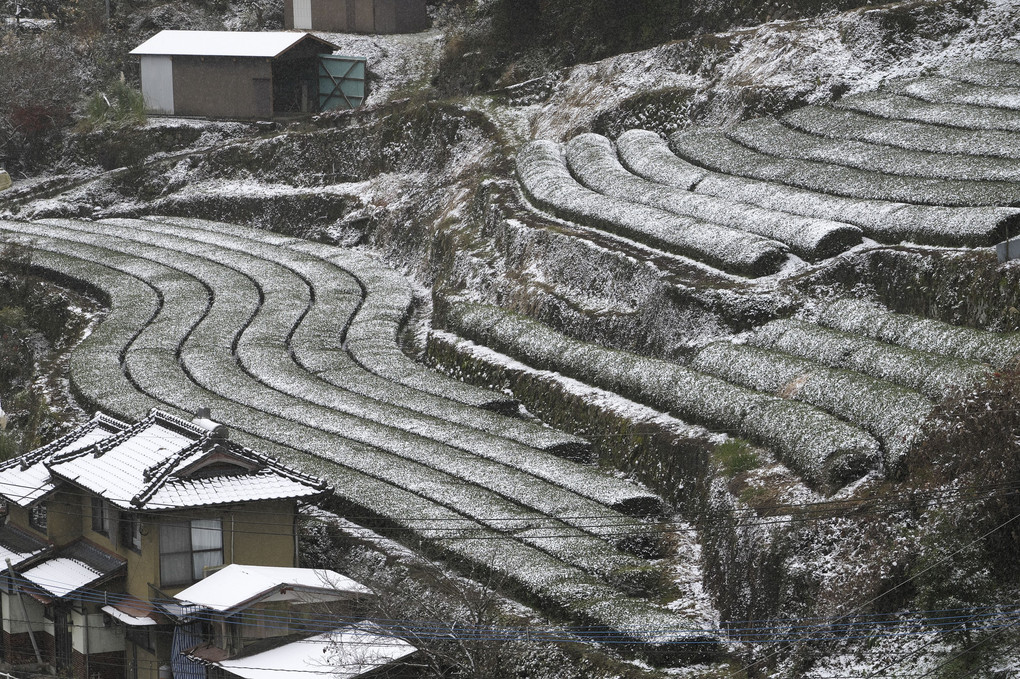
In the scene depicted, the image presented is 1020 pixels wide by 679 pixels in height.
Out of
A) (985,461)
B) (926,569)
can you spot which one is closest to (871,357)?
(985,461)

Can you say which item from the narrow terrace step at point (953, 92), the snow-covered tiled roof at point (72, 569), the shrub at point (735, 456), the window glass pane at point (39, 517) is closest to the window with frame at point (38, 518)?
the window glass pane at point (39, 517)

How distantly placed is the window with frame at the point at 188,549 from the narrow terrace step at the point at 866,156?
27.8m

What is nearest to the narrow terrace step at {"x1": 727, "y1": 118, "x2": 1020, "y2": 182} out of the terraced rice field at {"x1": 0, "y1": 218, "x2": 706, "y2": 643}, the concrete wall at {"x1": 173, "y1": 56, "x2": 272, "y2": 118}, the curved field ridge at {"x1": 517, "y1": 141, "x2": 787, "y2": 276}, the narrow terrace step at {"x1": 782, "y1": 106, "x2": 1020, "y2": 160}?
the narrow terrace step at {"x1": 782, "y1": 106, "x2": 1020, "y2": 160}

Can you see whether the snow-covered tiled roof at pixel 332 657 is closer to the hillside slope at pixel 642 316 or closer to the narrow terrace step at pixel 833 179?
the hillside slope at pixel 642 316

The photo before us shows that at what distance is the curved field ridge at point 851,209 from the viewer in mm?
36812

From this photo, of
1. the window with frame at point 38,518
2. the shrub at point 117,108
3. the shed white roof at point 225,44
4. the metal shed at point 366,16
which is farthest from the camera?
the metal shed at point 366,16

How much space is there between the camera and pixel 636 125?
60.2 m

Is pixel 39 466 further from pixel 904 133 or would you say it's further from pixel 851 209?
pixel 904 133

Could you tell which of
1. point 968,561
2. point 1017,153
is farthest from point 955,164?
point 968,561

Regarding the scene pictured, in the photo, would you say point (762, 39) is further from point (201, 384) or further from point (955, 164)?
point (201, 384)

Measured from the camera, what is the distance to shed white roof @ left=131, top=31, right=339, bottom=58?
75.2 metres

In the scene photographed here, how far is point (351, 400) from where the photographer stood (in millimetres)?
43000

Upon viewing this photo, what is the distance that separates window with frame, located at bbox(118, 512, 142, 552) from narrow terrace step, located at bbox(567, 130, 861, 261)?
73.4ft

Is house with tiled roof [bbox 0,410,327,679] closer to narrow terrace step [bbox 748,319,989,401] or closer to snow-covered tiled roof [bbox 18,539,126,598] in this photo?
snow-covered tiled roof [bbox 18,539,126,598]
